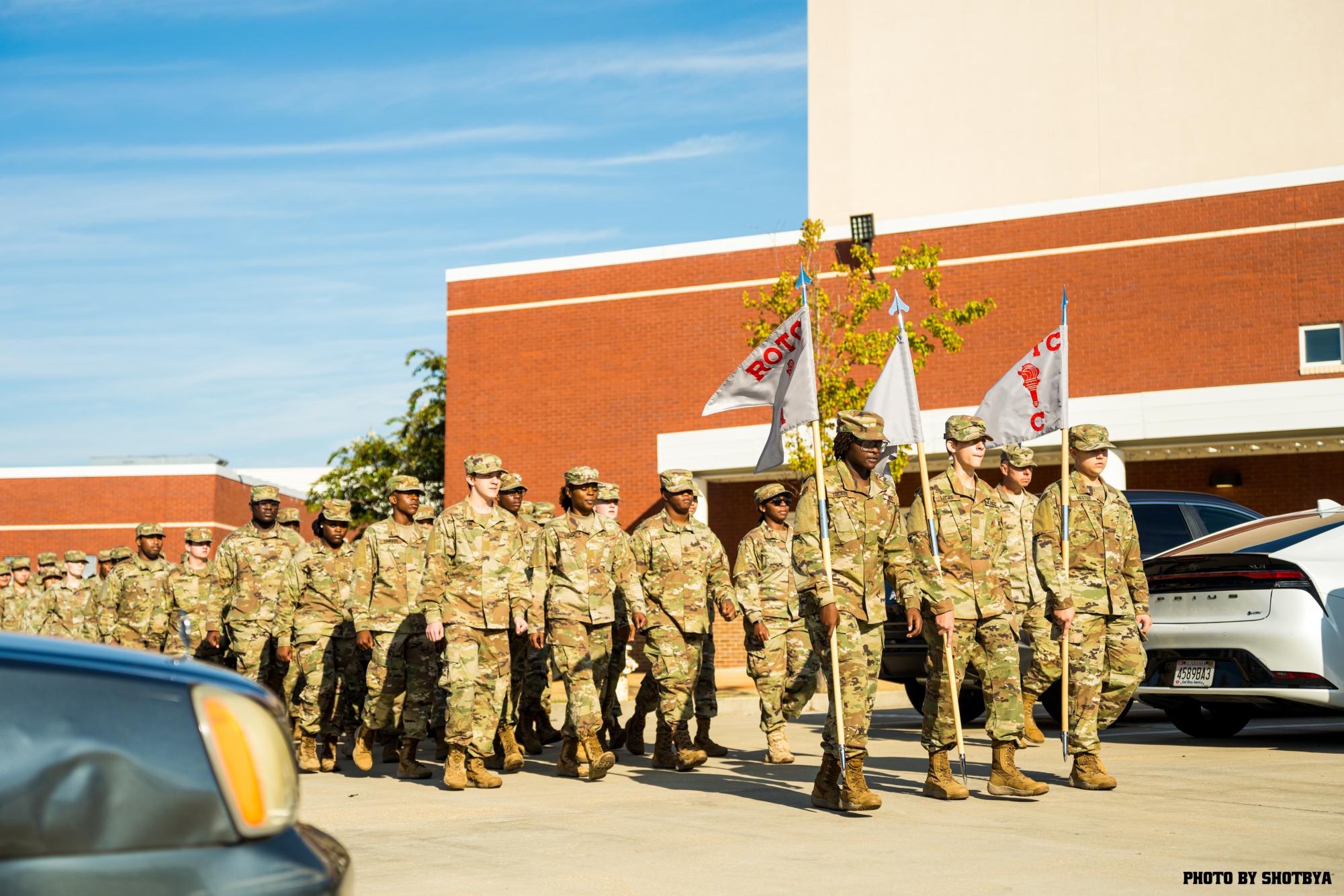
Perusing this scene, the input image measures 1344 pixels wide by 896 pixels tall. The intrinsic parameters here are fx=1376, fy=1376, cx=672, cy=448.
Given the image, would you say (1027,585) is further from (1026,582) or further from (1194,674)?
(1194,674)

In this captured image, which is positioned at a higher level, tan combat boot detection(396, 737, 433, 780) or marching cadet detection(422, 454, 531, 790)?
marching cadet detection(422, 454, 531, 790)

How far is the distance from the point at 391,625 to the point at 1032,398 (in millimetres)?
5532

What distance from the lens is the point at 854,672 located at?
822 centimetres

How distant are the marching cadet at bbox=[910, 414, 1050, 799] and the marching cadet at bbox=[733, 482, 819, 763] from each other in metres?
2.07

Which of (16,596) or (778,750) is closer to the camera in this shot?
(778,750)

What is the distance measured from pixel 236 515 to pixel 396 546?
4175 cm

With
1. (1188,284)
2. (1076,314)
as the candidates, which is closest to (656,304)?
(1076,314)

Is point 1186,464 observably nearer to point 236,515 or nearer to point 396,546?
point 396,546

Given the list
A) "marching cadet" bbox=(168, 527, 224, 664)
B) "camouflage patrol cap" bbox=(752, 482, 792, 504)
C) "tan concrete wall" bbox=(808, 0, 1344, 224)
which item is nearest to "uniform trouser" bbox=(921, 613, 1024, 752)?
"camouflage patrol cap" bbox=(752, 482, 792, 504)

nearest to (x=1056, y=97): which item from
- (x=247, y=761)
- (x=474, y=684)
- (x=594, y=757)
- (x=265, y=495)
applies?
(x=265, y=495)

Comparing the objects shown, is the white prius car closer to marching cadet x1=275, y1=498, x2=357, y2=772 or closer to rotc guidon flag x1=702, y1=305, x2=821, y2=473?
rotc guidon flag x1=702, y1=305, x2=821, y2=473

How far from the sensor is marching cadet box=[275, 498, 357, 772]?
11.7 m

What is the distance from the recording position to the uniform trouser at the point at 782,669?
10648mm

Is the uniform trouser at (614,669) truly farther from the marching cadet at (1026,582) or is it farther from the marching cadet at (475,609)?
the marching cadet at (1026,582)
